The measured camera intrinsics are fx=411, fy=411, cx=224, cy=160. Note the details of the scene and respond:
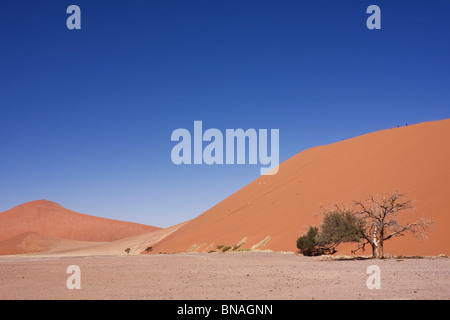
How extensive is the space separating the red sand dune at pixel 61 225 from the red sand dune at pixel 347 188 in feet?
254

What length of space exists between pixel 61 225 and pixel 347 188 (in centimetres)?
10918

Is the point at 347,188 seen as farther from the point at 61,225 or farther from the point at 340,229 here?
the point at 61,225

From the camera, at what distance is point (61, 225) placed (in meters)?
124

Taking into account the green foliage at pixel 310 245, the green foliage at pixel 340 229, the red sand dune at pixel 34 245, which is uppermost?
the green foliage at pixel 340 229

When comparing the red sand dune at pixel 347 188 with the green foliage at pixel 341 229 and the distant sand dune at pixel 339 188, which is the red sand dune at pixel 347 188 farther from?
the green foliage at pixel 341 229

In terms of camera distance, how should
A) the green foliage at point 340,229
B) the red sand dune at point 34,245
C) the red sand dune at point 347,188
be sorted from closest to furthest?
the green foliage at point 340,229
the red sand dune at point 347,188
the red sand dune at point 34,245

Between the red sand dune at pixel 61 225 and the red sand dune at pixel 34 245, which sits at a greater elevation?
the red sand dune at pixel 61 225

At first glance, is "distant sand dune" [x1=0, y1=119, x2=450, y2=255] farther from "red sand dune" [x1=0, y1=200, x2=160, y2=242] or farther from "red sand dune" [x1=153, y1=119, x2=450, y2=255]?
"red sand dune" [x1=0, y1=200, x2=160, y2=242]

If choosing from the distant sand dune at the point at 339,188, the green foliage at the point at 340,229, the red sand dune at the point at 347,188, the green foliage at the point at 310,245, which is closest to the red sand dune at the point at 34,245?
the distant sand dune at the point at 339,188

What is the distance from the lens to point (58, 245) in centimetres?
7581

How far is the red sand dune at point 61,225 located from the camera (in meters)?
120

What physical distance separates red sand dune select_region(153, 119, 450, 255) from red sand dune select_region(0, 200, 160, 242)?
254 ft
